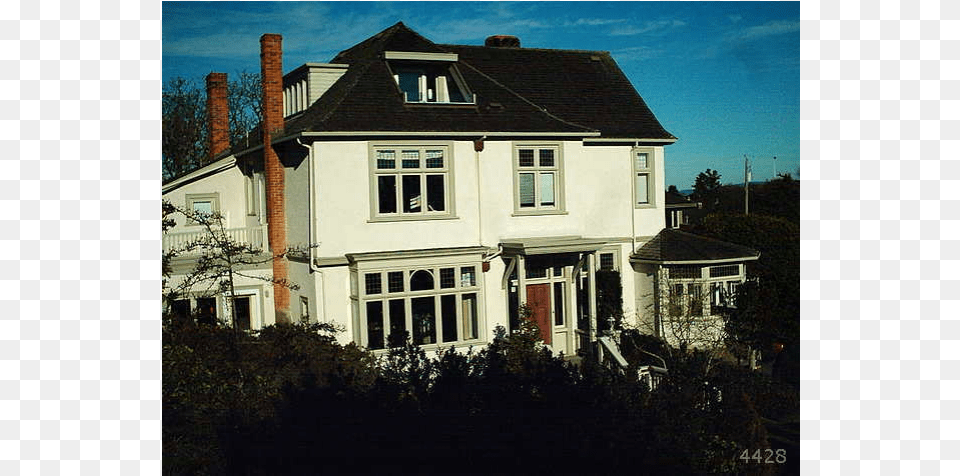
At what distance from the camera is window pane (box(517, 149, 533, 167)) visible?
1153 centimetres

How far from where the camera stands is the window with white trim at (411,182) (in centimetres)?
1034

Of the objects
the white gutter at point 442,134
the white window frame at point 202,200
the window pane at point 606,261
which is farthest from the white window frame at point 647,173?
the white window frame at point 202,200

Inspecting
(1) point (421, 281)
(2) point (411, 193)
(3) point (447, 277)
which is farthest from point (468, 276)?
(2) point (411, 193)

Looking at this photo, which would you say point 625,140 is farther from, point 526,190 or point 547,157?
point 526,190

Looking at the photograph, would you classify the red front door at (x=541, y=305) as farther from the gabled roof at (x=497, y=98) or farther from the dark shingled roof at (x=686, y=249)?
the gabled roof at (x=497, y=98)

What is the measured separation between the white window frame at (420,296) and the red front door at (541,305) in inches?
31.1

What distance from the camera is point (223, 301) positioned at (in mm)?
8969

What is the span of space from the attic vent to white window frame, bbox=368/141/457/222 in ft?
4.67

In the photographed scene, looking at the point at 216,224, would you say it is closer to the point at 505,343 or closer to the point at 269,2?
the point at 269,2

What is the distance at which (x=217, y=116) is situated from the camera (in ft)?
32.9

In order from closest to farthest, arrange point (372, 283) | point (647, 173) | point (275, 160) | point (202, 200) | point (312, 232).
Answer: point (312, 232), point (202, 200), point (275, 160), point (372, 283), point (647, 173)

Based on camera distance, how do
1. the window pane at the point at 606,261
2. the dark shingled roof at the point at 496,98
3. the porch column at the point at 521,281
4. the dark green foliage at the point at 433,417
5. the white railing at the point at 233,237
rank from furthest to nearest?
1. the window pane at the point at 606,261
2. the porch column at the point at 521,281
3. the dark shingled roof at the point at 496,98
4. the white railing at the point at 233,237
5. the dark green foliage at the point at 433,417

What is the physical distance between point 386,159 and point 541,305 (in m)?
2.98
